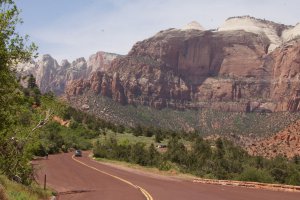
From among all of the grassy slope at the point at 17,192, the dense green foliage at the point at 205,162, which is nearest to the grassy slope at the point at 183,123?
the dense green foliage at the point at 205,162

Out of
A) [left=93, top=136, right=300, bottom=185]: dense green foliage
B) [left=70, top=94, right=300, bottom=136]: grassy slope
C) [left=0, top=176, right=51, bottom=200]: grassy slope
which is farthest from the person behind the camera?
[left=70, top=94, right=300, bottom=136]: grassy slope

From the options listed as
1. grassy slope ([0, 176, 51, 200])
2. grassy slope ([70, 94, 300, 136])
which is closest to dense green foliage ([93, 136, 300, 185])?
grassy slope ([0, 176, 51, 200])

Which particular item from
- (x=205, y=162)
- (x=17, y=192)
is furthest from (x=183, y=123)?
(x=17, y=192)

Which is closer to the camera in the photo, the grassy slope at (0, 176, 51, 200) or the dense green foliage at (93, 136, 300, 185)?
the grassy slope at (0, 176, 51, 200)

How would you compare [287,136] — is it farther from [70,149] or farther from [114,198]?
[114,198]

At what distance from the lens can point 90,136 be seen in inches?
4254

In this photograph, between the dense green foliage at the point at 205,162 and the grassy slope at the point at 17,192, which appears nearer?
the grassy slope at the point at 17,192

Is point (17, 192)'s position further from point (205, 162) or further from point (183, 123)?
point (183, 123)

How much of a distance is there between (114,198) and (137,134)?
8834cm

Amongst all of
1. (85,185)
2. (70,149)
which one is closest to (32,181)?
(85,185)

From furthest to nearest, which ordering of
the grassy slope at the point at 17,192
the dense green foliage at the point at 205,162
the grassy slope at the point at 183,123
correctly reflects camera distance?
the grassy slope at the point at 183,123
the dense green foliage at the point at 205,162
the grassy slope at the point at 17,192

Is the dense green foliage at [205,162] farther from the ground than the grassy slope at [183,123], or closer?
closer

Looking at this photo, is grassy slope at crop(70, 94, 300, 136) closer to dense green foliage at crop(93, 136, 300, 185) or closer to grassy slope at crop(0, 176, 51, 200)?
dense green foliage at crop(93, 136, 300, 185)

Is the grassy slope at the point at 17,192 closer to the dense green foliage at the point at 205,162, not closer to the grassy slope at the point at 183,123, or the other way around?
the dense green foliage at the point at 205,162
